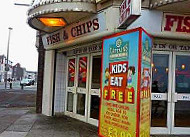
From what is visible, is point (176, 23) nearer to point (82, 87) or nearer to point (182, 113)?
point (182, 113)

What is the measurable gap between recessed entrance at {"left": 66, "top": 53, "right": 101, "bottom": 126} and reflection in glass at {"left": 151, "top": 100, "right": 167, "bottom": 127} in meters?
1.78

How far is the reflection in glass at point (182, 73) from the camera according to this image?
7.62 meters

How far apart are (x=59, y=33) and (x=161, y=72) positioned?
144 inches

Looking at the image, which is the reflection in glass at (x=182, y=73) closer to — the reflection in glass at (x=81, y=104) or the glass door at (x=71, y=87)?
the reflection in glass at (x=81, y=104)

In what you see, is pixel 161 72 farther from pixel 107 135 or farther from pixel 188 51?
pixel 107 135

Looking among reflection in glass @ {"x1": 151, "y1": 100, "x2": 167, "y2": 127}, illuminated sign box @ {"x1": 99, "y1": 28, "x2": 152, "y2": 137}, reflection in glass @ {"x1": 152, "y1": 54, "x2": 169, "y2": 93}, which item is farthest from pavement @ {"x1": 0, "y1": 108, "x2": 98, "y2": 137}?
reflection in glass @ {"x1": 152, "y1": 54, "x2": 169, "y2": 93}

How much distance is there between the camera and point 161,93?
7.50 meters

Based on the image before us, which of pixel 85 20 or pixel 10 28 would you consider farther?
pixel 10 28

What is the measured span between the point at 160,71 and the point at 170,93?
65 cm

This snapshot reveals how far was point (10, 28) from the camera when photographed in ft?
126

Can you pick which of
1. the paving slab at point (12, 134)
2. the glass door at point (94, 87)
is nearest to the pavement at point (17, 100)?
the glass door at point (94, 87)

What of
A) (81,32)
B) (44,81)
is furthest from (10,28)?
(81,32)

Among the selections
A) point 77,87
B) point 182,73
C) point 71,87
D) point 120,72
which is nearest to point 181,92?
point 182,73

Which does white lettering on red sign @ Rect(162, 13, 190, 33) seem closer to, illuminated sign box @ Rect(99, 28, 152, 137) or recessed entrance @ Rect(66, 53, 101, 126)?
illuminated sign box @ Rect(99, 28, 152, 137)
